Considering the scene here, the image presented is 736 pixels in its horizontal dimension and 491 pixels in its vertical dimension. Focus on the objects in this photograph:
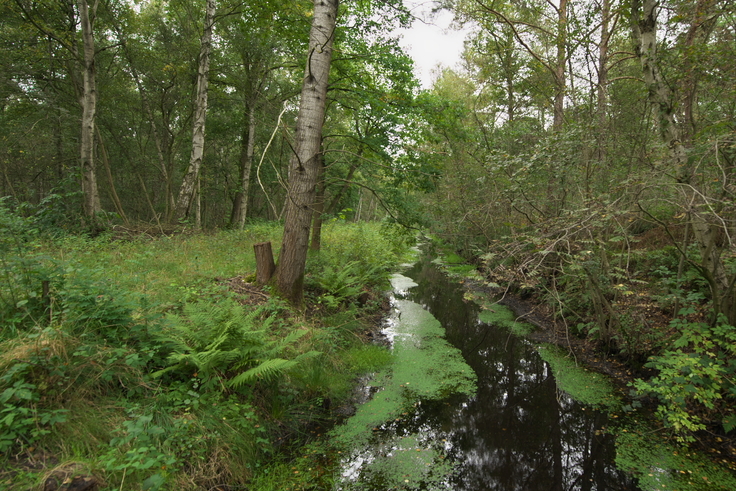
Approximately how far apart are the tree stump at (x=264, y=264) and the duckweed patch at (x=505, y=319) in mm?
4272

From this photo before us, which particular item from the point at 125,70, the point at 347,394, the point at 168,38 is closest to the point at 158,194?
the point at 125,70

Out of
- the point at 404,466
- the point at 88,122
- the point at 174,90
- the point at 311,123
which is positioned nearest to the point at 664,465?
the point at 404,466

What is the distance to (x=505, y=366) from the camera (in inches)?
229

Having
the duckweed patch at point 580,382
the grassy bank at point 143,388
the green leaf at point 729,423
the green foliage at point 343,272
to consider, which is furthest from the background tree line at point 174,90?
the green leaf at point 729,423

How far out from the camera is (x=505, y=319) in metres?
8.12

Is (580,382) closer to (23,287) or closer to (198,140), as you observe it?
(23,287)

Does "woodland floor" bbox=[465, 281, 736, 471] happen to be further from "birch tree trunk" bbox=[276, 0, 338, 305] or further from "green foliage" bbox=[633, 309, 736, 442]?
"birch tree trunk" bbox=[276, 0, 338, 305]

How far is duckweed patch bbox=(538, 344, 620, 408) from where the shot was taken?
4644 millimetres

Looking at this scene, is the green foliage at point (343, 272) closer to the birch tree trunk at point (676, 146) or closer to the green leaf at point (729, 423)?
the birch tree trunk at point (676, 146)

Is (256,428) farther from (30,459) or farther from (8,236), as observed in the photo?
(8,236)

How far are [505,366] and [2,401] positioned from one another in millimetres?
6023

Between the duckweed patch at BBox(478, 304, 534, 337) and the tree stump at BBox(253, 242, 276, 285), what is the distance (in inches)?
168

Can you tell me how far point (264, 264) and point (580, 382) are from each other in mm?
5210

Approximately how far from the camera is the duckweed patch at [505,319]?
7.34 metres
